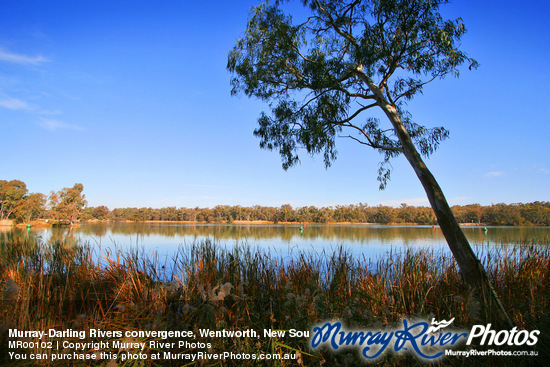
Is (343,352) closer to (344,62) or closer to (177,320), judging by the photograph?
(177,320)

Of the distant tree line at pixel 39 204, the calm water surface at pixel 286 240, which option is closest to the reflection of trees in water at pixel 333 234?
the calm water surface at pixel 286 240

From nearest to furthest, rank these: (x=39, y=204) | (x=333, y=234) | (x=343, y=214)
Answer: (x=333, y=234) < (x=39, y=204) < (x=343, y=214)

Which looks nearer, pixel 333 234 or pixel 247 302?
pixel 247 302

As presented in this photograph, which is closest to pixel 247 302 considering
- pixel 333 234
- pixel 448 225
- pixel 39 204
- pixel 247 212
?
pixel 448 225

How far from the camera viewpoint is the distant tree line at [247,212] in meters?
55.1

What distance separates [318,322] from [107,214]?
361 feet

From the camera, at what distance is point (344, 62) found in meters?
5.45

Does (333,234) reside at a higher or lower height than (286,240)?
lower

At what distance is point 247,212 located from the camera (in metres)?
80.7

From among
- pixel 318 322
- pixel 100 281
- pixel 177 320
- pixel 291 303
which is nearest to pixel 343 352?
pixel 318 322

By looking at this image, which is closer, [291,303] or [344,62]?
[291,303]

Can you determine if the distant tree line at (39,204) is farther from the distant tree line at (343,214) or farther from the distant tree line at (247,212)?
the distant tree line at (343,214)

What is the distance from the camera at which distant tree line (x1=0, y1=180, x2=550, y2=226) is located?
181 ft

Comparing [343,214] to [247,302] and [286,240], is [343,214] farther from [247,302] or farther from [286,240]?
[247,302]
